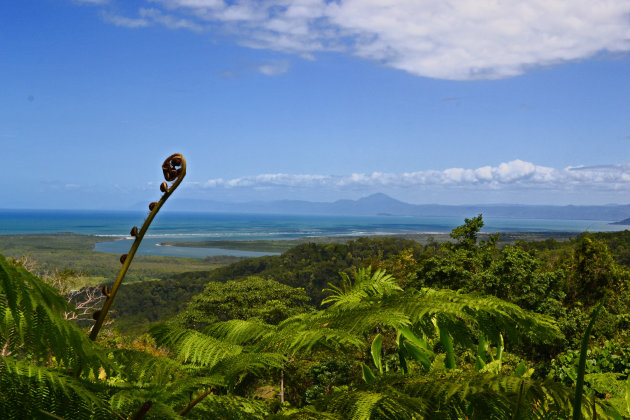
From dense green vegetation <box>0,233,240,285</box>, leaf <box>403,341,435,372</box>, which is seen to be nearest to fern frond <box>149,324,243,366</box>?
leaf <box>403,341,435,372</box>

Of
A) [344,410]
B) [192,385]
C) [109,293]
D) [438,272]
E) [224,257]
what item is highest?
Result: [109,293]

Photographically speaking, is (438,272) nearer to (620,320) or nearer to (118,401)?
(620,320)

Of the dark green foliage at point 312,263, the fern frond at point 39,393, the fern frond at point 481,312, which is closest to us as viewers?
the fern frond at point 39,393

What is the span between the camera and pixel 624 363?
484cm

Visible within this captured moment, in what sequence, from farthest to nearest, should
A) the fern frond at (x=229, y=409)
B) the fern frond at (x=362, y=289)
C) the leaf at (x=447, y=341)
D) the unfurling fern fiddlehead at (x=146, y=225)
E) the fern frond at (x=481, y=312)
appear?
the fern frond at (x=362, y=289) → the leaf at (x=447, y=341) → the fern frond at (x=481, y=312) → the fern frond at (x=229, y=409) → the unfurling fern fiddlehead at (x=146, y=225)

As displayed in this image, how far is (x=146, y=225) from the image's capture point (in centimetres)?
108

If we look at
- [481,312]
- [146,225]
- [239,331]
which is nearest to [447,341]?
[481,312]

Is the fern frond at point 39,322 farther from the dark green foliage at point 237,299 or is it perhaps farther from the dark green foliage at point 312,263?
the dark green foliage at point 312,263

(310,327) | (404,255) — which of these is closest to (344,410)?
(310,327)

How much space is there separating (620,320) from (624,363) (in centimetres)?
724

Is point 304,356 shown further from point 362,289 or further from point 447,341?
point 447,341

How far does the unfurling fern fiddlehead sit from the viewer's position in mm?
1073

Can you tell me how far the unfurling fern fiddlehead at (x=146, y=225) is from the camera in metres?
1.07

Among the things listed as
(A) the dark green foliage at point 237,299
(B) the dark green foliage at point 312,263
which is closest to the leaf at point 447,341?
(A) the dark green foliage at point 237,299
